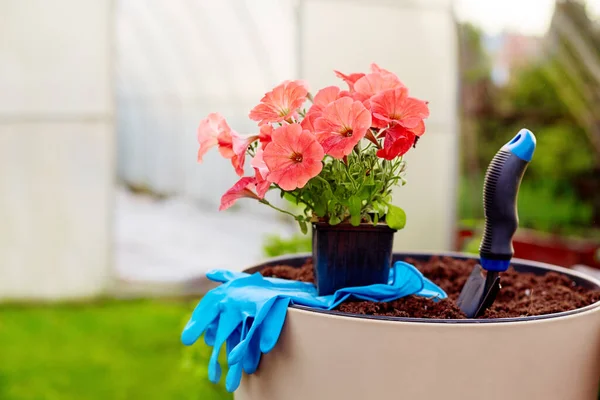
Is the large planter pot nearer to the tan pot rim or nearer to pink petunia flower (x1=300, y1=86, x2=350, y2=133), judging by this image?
the tan pot rim

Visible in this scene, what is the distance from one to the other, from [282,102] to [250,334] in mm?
395

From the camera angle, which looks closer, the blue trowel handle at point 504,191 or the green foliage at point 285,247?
the blue trowel handle at point 504,191

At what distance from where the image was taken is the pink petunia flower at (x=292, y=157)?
1145mm

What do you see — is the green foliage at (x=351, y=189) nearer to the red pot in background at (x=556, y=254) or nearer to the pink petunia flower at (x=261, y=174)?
the pink petunia flower at (x=261, y=174)

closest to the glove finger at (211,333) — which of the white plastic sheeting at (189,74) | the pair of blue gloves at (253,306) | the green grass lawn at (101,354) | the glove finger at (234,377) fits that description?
the pair of blue gloves at (253,306)

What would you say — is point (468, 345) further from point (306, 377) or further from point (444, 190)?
point (444, 190)

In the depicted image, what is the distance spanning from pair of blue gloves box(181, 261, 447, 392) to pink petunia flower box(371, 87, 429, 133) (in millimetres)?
297

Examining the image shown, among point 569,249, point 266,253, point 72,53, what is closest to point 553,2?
point 569,249

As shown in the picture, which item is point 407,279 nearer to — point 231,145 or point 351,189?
point 351,189

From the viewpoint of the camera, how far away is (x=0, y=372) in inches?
142

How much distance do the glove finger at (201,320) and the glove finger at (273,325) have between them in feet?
0.51

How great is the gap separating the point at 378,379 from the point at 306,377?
12 centimetres

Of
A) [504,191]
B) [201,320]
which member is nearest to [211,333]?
[201,320]

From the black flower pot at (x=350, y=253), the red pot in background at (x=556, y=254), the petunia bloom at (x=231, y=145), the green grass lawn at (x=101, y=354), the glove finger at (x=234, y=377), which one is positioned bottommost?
the green grass lawn at (x=101, y=354)
